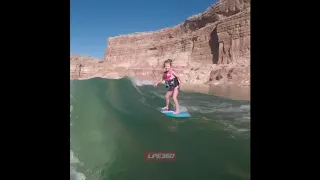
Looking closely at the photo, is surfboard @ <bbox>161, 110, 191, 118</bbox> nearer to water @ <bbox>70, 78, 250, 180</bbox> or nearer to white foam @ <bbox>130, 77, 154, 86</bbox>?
water @ <bbox>70, 78, 250, 180</bbox>

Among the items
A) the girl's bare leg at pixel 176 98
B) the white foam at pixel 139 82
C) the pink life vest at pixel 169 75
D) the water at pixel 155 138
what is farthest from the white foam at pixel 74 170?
the pink life vest at pixel 169 75

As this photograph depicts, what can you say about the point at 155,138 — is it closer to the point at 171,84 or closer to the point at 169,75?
the point at 171,84

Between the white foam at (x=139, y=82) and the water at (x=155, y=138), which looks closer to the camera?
the water at (x=155, y=138)

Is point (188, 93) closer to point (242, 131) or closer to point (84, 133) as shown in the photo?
point (242, 131)
